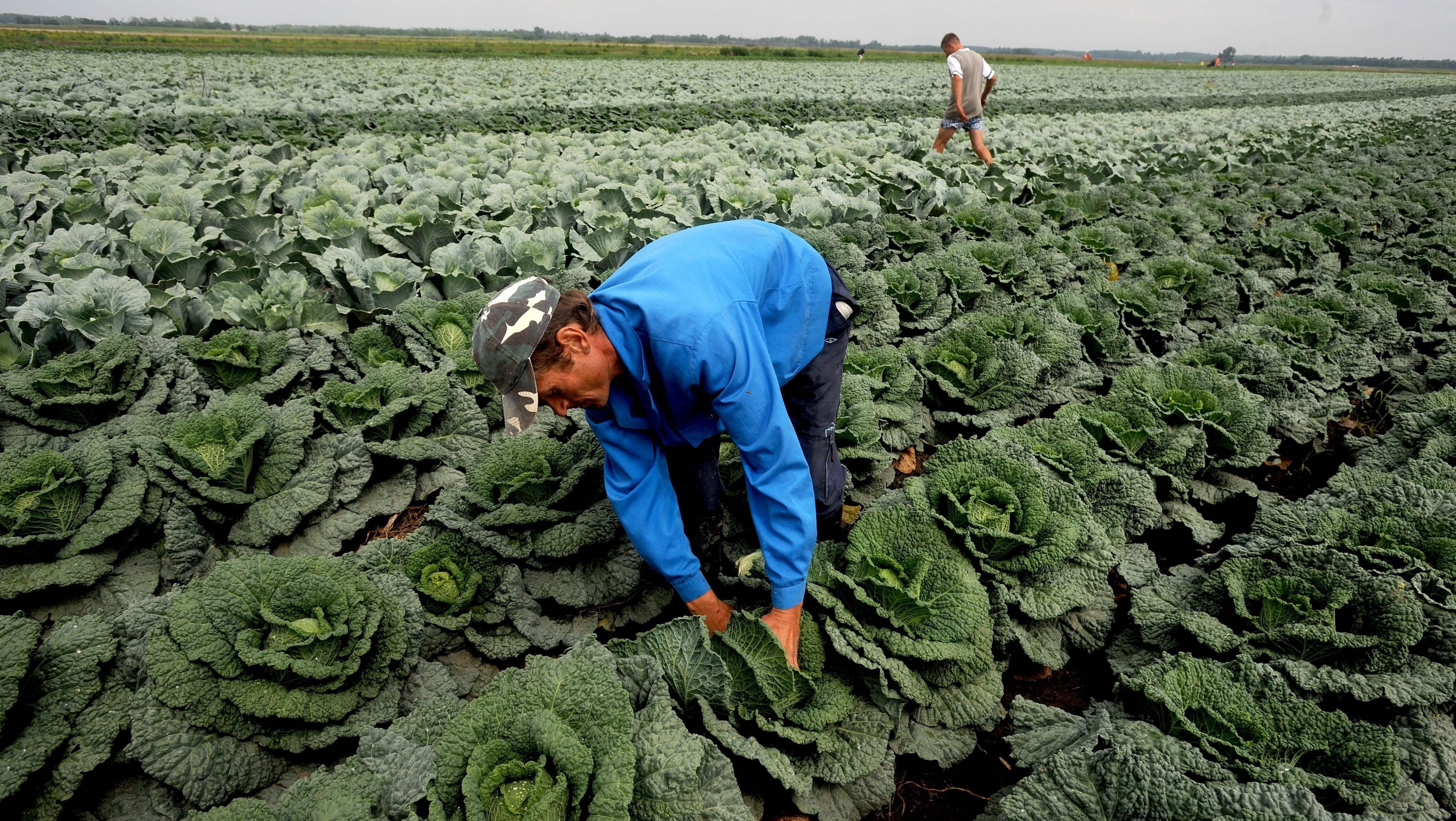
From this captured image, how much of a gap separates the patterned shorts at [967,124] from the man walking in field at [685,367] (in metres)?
10.1

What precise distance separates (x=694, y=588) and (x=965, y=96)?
37.6ft

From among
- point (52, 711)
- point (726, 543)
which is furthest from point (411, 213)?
point (52, 711)

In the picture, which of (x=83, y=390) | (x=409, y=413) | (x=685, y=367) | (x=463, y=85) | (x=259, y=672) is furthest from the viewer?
(x=463, y=85)

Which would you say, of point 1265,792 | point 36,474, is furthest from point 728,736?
point 36,474

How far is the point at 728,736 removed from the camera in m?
2.16

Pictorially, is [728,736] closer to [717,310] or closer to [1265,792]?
[717,310]

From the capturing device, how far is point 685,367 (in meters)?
2.02

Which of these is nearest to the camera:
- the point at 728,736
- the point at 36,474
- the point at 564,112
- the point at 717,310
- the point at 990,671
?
the point at 717,310

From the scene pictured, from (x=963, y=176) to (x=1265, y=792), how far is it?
8.13 metres

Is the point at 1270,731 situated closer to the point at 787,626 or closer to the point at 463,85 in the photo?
the point at 787,626

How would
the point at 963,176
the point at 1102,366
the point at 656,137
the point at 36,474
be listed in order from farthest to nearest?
1. the point at 656,137
2. the point at 963,176
3. the point at 1102,366
4. the point at 36,474

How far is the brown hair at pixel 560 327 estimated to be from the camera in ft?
6.39

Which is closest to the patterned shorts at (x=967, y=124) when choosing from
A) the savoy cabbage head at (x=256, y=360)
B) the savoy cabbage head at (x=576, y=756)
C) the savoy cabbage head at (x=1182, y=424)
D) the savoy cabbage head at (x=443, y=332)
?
the savoy cabbage head at (x=1182, y=424)

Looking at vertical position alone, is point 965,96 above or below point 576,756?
above
